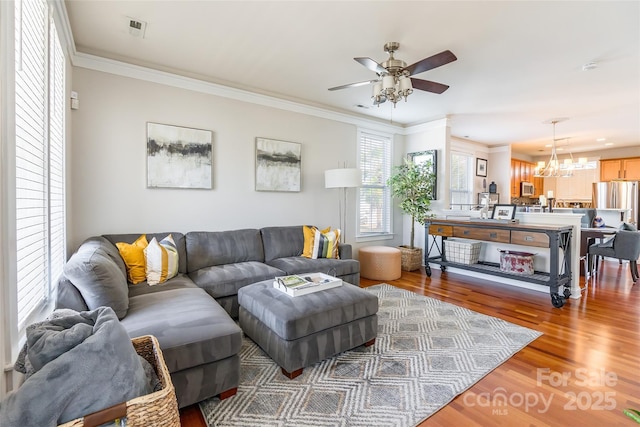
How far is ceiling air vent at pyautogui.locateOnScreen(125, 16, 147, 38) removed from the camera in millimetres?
2426

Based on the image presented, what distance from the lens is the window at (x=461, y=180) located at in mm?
6875

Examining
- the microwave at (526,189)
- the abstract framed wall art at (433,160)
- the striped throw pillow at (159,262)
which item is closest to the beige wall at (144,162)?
the striped throw pillow at (159,262)

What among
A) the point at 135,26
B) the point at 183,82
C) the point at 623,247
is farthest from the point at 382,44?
the point at 623,247

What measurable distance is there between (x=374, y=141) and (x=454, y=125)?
1623 mm

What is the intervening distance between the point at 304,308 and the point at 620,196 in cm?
860

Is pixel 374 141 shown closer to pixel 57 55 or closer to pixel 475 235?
pixel 475 235

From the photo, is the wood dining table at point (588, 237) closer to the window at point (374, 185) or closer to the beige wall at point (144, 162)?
the window at point (374, 185)

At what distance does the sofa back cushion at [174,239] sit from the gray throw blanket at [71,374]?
1.93 metres

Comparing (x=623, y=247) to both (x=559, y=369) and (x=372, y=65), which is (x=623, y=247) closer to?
(x=559, y=369)

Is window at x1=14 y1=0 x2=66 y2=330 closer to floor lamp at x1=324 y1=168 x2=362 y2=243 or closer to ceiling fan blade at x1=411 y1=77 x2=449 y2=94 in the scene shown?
ceiling fan blade at x1=411 y1=77 x2=449 y2=94

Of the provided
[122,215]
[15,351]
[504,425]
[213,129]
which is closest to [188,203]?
[122,215]

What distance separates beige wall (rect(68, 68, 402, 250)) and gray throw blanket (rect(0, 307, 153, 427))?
2.18 m

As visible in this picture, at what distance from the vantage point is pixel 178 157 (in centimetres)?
338

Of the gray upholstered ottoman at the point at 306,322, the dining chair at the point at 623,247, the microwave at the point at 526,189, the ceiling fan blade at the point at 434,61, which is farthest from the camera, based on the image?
the microwave at the point at 526,189
